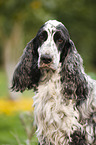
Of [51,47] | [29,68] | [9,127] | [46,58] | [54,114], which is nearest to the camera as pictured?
[46,58]

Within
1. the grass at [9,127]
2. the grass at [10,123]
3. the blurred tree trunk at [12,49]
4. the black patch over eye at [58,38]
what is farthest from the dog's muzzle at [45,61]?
the blurred tree trunk at [12,49]

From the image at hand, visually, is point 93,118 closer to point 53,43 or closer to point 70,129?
point 70,129

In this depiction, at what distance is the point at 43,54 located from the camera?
383cm

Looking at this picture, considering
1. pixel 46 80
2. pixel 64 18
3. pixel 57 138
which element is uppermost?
pixel 64 18

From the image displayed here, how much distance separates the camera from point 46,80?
13.8 ft

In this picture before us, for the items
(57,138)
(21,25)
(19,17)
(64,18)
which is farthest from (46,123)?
(64,18)

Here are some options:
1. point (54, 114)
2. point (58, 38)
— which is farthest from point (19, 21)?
point (54, 114)

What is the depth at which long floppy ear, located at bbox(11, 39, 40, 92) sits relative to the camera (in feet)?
14.3

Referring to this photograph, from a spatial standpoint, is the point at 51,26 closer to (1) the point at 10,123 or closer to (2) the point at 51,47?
(2) the point at 51,47

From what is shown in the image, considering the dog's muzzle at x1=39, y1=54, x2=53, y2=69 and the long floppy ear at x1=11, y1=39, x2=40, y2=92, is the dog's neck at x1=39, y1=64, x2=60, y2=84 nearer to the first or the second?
the long floppy ear at x1=11, y1=39, x2=40, y2=92

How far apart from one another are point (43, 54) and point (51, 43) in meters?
0.25

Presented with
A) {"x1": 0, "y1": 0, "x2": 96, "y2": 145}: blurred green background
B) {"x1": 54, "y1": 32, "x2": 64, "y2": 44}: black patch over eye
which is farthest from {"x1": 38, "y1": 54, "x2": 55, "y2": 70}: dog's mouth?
{"x1": 0, "y1": 0, "x2": 96, "y2": 145}: blurred green background

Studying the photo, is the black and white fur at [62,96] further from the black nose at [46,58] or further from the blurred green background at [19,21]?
the blurred green background at [19,21]

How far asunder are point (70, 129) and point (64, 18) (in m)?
17.1
